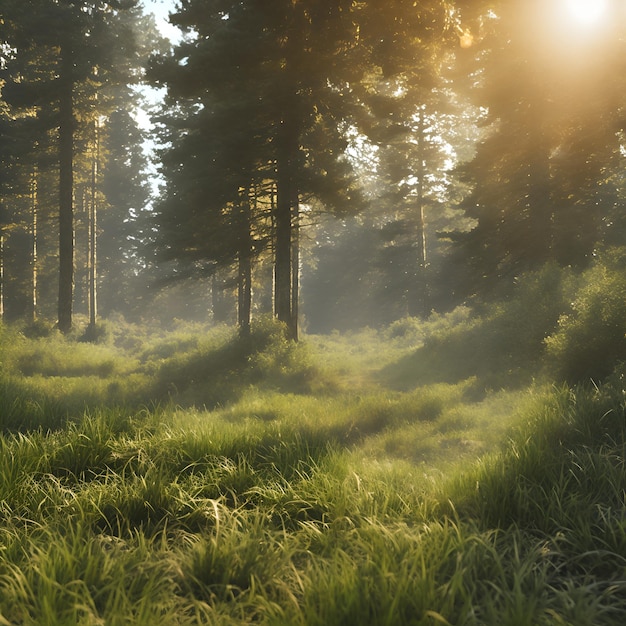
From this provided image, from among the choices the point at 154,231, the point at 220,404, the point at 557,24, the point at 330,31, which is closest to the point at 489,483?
the point at 220,404

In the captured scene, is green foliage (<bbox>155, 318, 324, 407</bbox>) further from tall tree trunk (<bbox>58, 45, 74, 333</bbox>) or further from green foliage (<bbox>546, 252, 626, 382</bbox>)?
tall tree trunk (<bbox>58, 45, 74, 333</bbox>)

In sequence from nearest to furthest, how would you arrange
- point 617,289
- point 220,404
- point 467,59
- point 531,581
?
point 531,581
point 617,289
point 220,404
point 467,59

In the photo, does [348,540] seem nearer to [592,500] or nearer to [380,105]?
[592,500]

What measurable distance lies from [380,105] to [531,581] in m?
14.8

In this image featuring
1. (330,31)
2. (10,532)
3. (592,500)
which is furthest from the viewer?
(330,31)

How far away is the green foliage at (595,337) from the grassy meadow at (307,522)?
4.75 feet

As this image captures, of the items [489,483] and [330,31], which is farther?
[330,31]

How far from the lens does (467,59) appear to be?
1686cm

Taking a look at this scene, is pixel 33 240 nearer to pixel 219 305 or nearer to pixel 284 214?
pixel 219 305

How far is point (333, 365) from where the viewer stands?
16750 millimetres

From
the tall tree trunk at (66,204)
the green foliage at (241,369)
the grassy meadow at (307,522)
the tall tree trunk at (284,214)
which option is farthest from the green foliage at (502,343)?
the tall tree trunk at (66,204)

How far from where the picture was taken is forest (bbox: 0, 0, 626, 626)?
3078 mm

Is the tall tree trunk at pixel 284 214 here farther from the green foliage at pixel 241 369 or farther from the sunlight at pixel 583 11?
the sunlight at pixel 583 11

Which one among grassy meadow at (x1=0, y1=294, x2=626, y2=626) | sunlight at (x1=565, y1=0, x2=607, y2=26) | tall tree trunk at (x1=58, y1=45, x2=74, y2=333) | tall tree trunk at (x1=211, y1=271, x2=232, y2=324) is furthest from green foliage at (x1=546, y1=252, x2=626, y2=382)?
tall tree trunk at (x1=211, y1=271, x2=232, y2=324)
